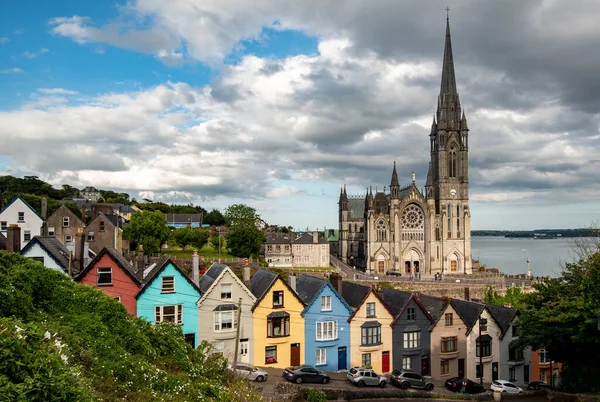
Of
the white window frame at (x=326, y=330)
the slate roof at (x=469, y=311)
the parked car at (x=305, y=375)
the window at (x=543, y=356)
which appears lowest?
the window at (x=543, y=356)

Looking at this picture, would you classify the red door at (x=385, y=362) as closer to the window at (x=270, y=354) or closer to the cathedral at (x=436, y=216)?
the window at (x=270, y=354)

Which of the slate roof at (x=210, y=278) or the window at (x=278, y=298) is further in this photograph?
the window at (x=278, y=298)

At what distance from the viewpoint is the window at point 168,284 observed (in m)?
32.0

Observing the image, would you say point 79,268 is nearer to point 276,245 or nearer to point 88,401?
point 88,401

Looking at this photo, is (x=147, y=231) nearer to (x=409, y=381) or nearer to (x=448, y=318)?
(x=448, y=318)

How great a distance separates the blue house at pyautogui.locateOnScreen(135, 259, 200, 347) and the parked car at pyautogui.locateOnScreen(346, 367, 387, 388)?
1076cm

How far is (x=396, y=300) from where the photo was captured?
38.7m

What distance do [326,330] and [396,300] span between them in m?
6.80

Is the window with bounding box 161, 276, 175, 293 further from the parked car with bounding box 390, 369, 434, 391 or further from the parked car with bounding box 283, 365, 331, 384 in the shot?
the parked car with bounding box 390, 369, 434, 391

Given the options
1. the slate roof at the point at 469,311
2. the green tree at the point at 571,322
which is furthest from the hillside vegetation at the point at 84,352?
the slate roof at the point at 469,311

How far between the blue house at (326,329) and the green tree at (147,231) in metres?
48.7

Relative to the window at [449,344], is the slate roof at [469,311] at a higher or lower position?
higher

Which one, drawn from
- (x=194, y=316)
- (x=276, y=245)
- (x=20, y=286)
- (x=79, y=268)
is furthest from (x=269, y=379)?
(x=276, y=245)

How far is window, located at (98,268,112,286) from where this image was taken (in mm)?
31188
